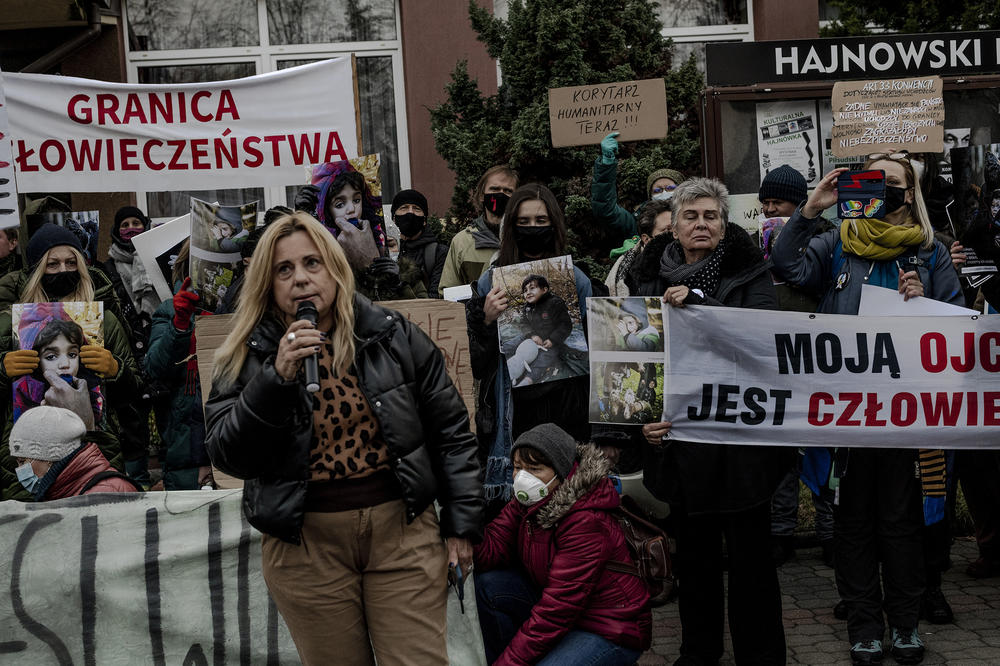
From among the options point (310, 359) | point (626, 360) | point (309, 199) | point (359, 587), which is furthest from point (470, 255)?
point (310, 359)

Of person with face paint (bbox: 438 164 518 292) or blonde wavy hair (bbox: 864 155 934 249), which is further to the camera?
person with face paint (bbox: 438 164 518 292)

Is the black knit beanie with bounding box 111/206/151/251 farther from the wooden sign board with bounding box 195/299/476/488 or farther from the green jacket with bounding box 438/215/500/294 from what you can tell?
the wooden sign board with bounding box 195/299/476/488

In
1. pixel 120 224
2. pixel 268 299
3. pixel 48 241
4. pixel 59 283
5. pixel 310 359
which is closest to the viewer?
pixel 310 359

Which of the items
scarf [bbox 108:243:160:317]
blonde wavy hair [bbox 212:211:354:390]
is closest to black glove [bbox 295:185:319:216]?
blonde wavy hair [bbox 212:211:354:390]

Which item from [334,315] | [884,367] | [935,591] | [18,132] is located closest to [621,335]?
[884,367]

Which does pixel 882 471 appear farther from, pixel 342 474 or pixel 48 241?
pixel 48 241

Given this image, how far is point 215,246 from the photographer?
5.12 metres

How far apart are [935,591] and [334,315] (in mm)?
3504

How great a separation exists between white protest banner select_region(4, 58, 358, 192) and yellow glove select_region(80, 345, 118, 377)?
4.38ft

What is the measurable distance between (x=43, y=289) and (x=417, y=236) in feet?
7.19

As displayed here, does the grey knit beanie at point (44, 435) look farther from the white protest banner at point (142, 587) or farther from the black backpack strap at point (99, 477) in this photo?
the white protest banner at point (142, 587)

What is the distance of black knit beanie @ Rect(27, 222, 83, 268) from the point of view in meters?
5.89

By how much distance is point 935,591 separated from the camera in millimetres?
5477

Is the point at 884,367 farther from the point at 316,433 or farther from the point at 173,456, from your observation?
the point at 173,456
